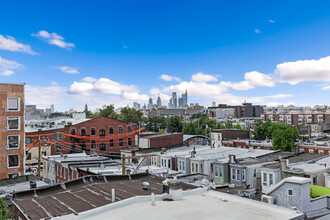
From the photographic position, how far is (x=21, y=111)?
37.1m

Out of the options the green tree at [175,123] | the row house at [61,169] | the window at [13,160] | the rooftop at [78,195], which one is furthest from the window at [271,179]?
A: the green tree at [175,123]

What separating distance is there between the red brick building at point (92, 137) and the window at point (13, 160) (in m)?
23.8

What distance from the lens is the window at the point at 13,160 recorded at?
1435 inches

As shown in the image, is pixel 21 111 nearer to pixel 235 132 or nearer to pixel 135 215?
pixel 135 215

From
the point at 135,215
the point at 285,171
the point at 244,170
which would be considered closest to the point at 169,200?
the point at 135,215

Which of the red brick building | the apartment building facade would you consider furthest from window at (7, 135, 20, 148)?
the red brick building

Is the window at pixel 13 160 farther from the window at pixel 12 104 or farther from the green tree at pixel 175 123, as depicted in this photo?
the green tree at pixel 175 123

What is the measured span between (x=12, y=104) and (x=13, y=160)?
6.76 meters

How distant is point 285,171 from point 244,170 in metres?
6.61

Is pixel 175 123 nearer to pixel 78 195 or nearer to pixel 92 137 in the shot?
pixel 92 137

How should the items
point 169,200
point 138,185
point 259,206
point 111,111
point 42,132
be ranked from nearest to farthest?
point 259,206 → point 169,200 → point 138,185 → point 42,132 → point 111,111

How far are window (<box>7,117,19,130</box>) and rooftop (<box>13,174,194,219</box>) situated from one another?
21491 mm

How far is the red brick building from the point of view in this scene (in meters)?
64.4

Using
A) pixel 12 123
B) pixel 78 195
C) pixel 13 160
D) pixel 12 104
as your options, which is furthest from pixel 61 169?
pixel 78 195
